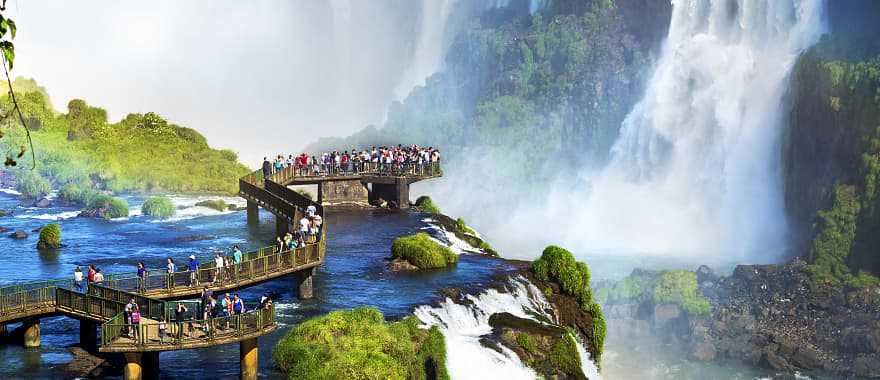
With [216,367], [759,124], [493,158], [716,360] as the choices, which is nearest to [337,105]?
[493,158]

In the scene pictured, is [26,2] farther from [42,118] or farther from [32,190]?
[32,190]

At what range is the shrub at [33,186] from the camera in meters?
77.4

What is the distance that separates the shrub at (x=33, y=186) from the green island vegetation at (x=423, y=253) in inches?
1456

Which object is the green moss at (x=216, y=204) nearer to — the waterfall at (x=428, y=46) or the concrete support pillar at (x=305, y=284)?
the concrete support pillar at (x=305, y=284)

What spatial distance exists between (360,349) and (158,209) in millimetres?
38534

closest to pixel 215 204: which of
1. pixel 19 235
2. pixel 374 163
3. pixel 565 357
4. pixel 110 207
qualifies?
pixel 110 207

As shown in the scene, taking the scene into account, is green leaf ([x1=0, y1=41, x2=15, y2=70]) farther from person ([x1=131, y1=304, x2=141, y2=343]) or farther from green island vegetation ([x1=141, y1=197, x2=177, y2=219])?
green island vegetation ([x1=141, y1=197, x2=177, y2=219])

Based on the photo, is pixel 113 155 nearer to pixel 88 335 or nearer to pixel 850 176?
pixel 850 176

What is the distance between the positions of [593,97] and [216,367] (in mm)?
97476

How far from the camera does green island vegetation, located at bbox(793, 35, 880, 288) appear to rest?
2852 inches

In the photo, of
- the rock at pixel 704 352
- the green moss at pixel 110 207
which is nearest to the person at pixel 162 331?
the rock at pixel 704 352

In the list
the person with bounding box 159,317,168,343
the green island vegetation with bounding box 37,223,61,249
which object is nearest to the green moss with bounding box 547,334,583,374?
the person with bounding box 159,317,168,343

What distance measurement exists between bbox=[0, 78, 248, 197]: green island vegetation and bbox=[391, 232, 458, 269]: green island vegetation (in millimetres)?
33712

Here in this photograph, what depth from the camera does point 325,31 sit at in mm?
150750
